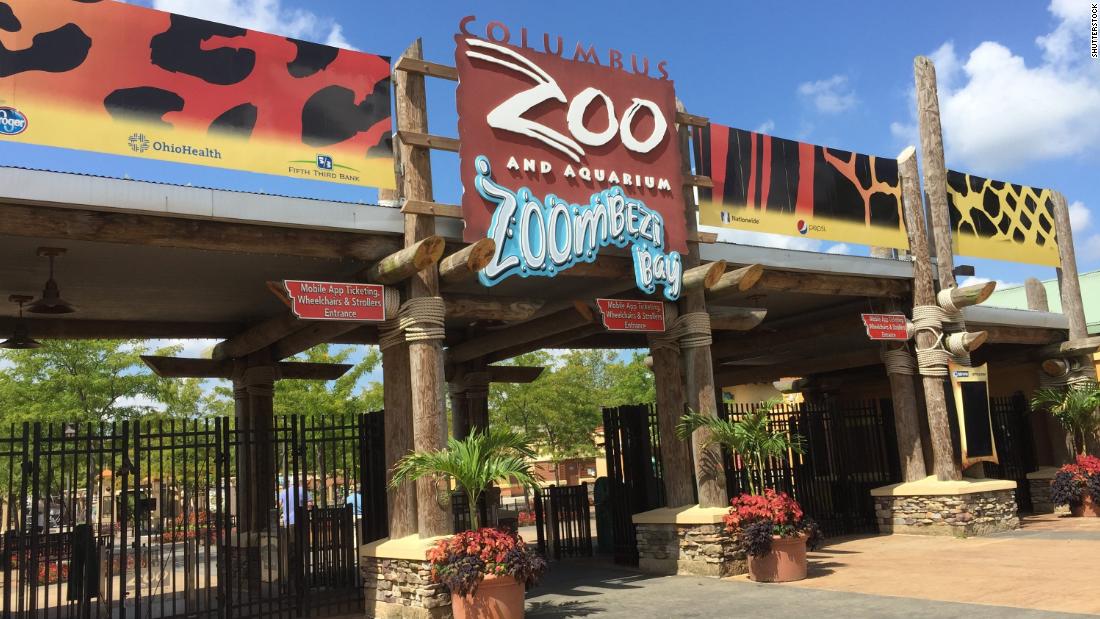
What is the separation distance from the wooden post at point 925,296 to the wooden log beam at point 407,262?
8948 mm

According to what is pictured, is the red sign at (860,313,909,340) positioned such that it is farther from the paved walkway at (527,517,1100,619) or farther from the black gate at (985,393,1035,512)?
the black gate at (985,393,1035,512)

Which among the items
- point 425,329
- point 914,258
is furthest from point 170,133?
point 914,258

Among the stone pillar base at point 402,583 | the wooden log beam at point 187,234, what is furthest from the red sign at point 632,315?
the stone pillar base at point 402,583

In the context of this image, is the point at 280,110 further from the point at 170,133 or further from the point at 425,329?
the point at 425,329

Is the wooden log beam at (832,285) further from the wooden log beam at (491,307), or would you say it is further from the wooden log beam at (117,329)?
the wooden log beam at (117,329)

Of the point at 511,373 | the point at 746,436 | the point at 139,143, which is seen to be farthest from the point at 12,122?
the point at 511,373

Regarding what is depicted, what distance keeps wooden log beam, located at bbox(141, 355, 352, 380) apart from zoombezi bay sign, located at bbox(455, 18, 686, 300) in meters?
6.03

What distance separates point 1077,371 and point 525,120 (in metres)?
13.6

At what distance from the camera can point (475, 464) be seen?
8922mm

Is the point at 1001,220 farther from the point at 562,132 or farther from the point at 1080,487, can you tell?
the point at 562,132

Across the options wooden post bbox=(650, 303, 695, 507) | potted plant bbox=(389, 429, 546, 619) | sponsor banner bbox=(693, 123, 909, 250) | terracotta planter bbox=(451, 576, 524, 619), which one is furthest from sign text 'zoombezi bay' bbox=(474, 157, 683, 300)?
terracotta planter bbox=(451, 576, 524, 619)

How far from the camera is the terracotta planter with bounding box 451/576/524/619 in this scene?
8.62 m

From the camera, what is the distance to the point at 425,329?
32.0 ft

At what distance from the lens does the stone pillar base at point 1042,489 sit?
1761 cm
